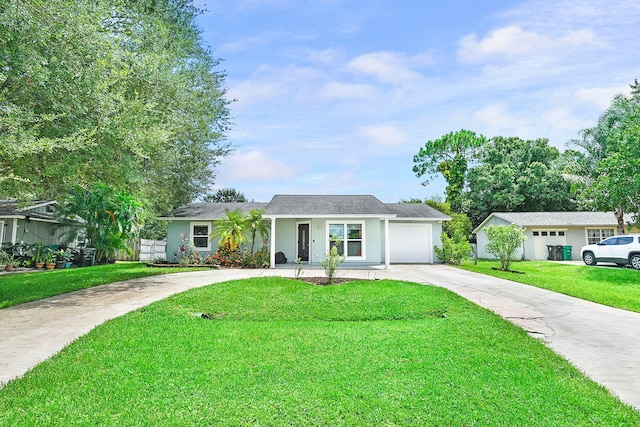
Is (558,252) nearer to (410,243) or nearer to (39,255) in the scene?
(410,243)

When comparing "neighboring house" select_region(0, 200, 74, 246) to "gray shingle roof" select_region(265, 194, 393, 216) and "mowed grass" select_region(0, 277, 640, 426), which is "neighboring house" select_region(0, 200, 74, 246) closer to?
"gray shingle roof" select_region(265, 194, 393, 216)

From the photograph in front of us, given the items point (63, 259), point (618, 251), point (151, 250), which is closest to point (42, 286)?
point (63, 259)

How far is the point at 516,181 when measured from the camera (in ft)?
113

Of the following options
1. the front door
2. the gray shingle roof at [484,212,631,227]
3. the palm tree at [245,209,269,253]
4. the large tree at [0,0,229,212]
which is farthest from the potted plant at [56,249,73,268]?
the gray shingle roof at [484,212,631,227]

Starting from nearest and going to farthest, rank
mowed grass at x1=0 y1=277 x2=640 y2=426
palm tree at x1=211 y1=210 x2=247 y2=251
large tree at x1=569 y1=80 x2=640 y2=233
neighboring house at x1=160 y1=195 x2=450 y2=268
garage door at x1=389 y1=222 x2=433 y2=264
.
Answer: mowed grass at x1=0 y1=277 x2=640 y2=426
large tree at x1=569 y1=80 x2=640 y2=233
neighboring house at x1=160 y1=195 x2=450 y2=268
palm tree at x1=211 y1=210 x2=247 y2=251
garage door at x1=389 y1=222 x2=433 y2=264

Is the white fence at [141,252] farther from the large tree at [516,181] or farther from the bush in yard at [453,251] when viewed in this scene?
the large tree at [516,181]

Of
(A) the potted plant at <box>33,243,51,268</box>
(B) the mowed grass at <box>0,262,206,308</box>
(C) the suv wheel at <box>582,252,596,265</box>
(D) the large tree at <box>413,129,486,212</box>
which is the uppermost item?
(D) the large tree at <box>413,129,486,212</box>

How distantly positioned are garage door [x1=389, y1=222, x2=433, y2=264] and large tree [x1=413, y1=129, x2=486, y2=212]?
56.9 ft

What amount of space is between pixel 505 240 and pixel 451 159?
26.3 m

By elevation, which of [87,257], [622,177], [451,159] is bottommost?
[87,257]

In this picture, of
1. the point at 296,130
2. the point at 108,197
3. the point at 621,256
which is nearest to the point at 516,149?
the point at 621,256

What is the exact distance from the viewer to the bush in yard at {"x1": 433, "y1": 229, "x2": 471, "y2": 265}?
65.2ft

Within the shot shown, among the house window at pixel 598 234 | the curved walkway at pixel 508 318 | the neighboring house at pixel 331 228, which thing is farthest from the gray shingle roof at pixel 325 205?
the house window at pixel 598 234

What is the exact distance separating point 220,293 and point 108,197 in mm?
12825
